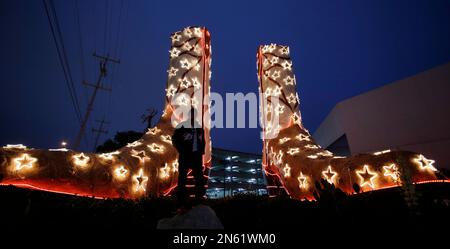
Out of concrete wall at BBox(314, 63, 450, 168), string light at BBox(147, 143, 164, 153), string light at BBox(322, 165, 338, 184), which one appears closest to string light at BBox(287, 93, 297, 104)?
string light at BBox(322, 165, 338, 184)

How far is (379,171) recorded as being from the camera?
13.8ft

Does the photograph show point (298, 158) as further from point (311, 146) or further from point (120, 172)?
point (120, 172)

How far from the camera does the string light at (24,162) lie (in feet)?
11.6

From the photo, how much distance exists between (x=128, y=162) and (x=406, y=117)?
33.7 ft

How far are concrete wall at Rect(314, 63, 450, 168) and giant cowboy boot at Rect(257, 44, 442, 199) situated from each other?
5.00 m

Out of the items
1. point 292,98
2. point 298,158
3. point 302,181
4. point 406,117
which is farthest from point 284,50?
point 406,117

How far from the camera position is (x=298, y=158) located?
5.96 meters

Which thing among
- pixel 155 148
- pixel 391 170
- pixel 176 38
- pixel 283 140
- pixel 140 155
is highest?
pixel 176 38

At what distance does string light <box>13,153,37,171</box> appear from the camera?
3531 millimetres

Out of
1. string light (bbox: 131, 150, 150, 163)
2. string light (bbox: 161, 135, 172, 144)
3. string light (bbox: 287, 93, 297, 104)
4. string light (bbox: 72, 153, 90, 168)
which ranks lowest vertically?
string light (bbox: 72, 153, 90, 168)

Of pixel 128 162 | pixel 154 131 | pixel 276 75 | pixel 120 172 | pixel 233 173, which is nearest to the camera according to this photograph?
pixel 120 172

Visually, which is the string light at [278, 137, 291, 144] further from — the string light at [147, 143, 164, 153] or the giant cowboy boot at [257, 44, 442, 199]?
the string light at [147, 143, 164, 153]
